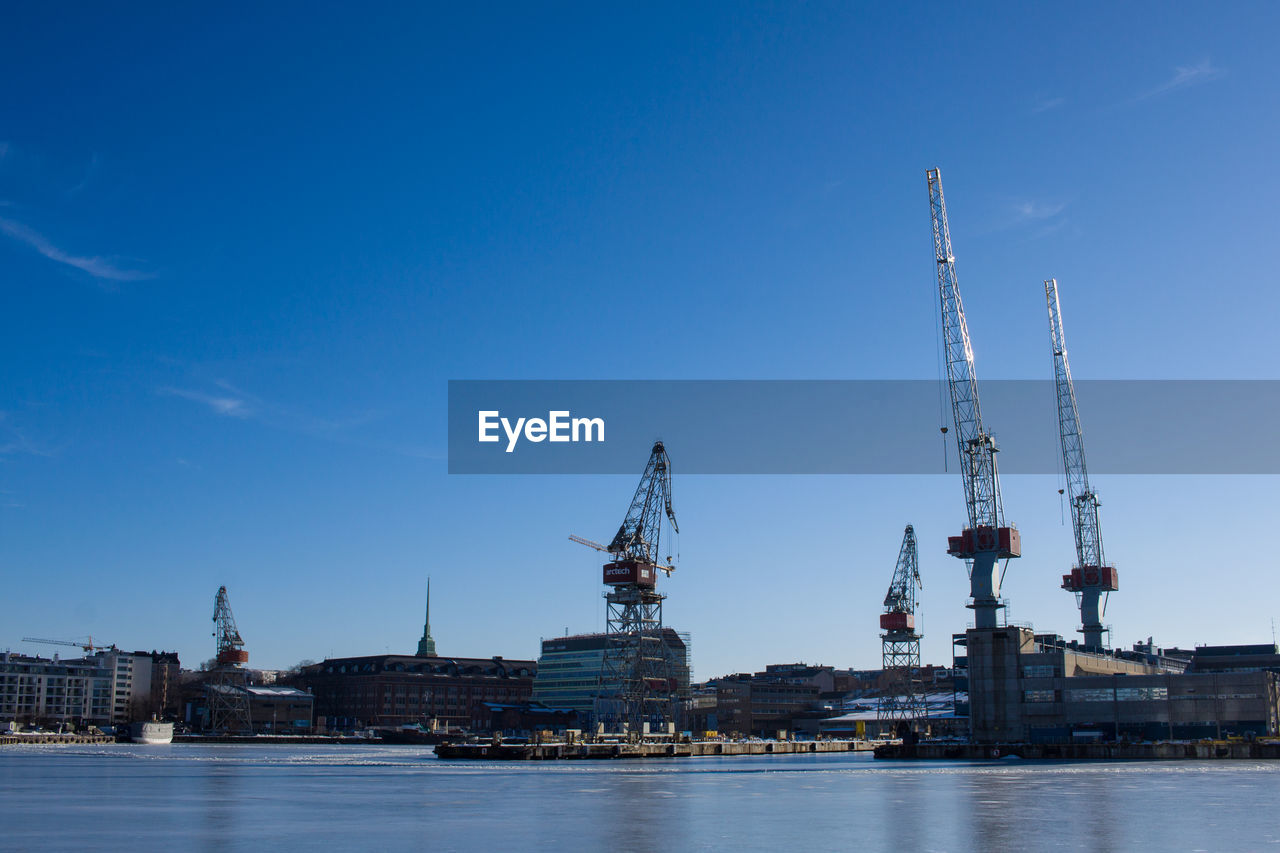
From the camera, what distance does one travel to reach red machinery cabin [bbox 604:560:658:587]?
146 meters

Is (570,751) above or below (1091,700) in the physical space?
below

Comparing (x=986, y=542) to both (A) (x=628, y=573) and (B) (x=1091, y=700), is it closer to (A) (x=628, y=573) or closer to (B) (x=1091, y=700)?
(B) (x=1091, y=700)

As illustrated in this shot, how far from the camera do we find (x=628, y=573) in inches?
5743

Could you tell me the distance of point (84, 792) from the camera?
64.6 metres

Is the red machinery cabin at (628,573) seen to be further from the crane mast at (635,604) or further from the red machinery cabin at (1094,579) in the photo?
the red machinery cabin at (1094,579)

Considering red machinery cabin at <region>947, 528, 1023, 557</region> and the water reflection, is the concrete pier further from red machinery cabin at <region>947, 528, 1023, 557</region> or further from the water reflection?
the water reflection

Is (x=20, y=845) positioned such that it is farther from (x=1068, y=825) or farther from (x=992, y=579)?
(x=992, y=579)

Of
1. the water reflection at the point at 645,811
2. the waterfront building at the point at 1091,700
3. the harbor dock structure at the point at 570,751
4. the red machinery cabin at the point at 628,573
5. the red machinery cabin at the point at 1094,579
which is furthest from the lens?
the red machinery cabin at the point at 1094,579

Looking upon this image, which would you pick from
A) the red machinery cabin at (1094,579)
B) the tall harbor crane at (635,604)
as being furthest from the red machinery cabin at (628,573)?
the red machinery cabin at (1094,579)

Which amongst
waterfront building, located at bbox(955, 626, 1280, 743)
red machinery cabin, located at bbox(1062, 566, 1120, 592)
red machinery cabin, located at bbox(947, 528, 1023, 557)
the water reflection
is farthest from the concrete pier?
red machinery cabin, located at bbox(1062, 566, 1120, 592)

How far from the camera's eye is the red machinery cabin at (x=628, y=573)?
14562cm

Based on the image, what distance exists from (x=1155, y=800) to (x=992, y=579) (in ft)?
263

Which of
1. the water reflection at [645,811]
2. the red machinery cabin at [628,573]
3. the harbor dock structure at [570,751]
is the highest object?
the red machinery cabin at [628,573]

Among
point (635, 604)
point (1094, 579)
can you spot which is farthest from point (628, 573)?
point (1094, 579)
